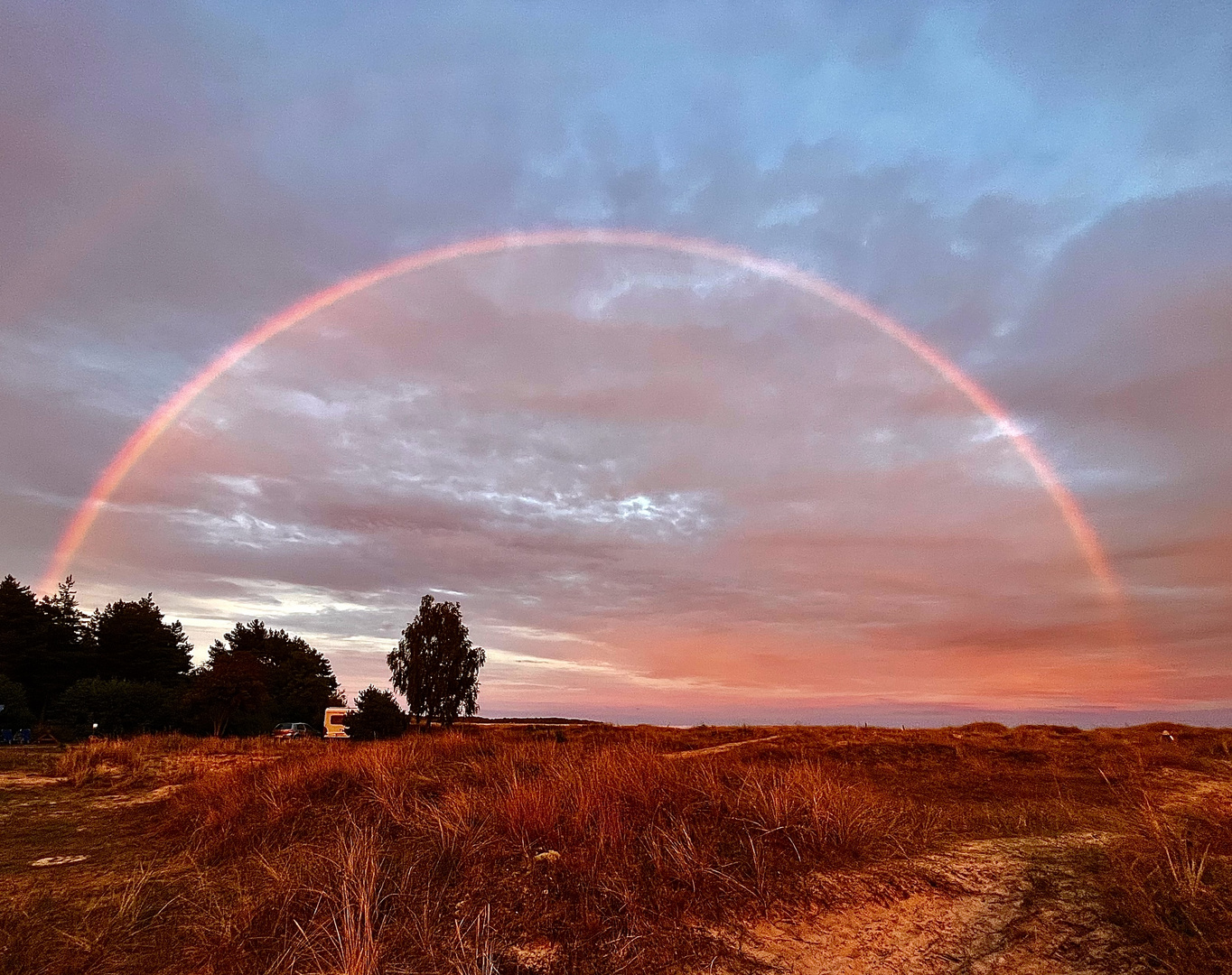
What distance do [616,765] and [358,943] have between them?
4478 mm

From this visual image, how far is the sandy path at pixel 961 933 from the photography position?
5.43m

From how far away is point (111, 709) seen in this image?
37.4 m

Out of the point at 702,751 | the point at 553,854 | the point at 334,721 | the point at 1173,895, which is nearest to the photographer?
the point at 1173,895

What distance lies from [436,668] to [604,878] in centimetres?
4075

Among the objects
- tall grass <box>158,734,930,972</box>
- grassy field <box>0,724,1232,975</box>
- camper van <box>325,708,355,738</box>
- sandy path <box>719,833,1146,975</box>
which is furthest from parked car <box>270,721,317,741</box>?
sandy path <box>719,833,1146,975</box>

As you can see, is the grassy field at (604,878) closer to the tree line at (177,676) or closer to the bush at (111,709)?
the tree line at (177,676)

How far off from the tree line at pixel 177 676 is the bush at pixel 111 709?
2.1 inches

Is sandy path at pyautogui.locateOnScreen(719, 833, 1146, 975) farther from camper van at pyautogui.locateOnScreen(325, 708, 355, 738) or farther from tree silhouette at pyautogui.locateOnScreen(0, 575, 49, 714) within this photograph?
tree silhouette at pyautogui.locateOnScreen(0, 575, 49, 714)

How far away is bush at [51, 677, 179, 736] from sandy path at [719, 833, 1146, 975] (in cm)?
4117

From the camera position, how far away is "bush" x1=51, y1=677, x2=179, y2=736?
3712 cm

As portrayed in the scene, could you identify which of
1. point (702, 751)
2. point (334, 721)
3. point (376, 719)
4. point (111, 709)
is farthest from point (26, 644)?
point (702, 751)

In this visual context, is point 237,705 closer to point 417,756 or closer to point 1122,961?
point 417,756

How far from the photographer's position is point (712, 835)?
7301mm

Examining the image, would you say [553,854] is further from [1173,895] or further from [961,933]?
[1173,895]
